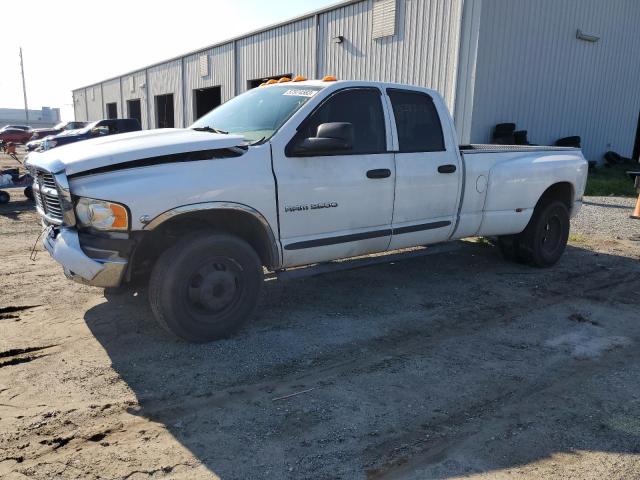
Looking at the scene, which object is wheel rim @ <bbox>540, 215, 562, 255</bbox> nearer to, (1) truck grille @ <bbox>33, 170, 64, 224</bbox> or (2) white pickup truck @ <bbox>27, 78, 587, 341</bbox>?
(2) white pickup truck @ <bbox>27, 78, 587, 341</bbox>

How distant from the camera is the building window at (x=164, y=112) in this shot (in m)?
31.6

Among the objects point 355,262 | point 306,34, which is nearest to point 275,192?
point 355,262

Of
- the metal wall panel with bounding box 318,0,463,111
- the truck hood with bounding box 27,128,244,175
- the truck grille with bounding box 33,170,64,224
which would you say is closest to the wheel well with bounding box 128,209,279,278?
the truck hood with bounding box 27,128,244,175

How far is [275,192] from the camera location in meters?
4.21

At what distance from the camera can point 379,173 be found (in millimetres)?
4820

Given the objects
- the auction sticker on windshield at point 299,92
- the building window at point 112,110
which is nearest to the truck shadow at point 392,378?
the auction sticker on windshield at point 299,92

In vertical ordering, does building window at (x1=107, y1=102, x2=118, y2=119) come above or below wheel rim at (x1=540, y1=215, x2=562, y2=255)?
above

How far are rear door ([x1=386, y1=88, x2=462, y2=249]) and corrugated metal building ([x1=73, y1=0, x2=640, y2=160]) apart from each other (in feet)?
31.0

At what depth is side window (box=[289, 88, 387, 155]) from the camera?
4.71 metres

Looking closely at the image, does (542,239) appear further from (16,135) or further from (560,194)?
(16,135)

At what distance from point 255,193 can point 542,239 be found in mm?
4123

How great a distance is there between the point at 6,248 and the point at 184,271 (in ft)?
15.1

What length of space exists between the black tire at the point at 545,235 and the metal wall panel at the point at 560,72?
8.26m

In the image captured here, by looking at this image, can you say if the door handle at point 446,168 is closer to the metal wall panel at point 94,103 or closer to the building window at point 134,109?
the building window at point 134,109
